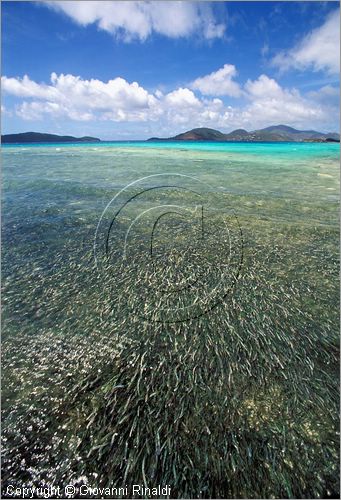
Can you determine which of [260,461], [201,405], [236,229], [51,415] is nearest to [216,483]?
[260,461]

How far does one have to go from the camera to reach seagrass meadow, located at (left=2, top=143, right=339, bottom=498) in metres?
4.03

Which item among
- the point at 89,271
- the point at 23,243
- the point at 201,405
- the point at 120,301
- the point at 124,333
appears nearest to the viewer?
the point at 201,405

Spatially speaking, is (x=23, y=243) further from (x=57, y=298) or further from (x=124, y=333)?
(x=124, y=333)

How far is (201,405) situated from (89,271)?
5619 millimetres

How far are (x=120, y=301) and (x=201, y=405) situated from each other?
11.6ft

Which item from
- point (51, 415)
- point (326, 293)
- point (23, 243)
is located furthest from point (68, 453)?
point (23, 243)

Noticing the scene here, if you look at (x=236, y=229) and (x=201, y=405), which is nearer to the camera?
(x=201, y=405)

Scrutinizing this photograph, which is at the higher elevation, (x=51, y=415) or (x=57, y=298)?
(x=57, y=298)

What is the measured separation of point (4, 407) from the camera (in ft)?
16.0

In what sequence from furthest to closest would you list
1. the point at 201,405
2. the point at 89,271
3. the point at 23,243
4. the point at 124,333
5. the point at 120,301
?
the point at 23,243, the point at 89,271, the point at 120,301, the point at 124,333, the point at 201,405

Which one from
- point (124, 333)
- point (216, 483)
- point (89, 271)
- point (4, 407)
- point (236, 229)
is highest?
point (236, 229)

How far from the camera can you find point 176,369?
18.4 feet

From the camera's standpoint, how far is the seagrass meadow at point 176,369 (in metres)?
4.03

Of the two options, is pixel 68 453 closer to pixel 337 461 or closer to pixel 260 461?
pixel 260 461
